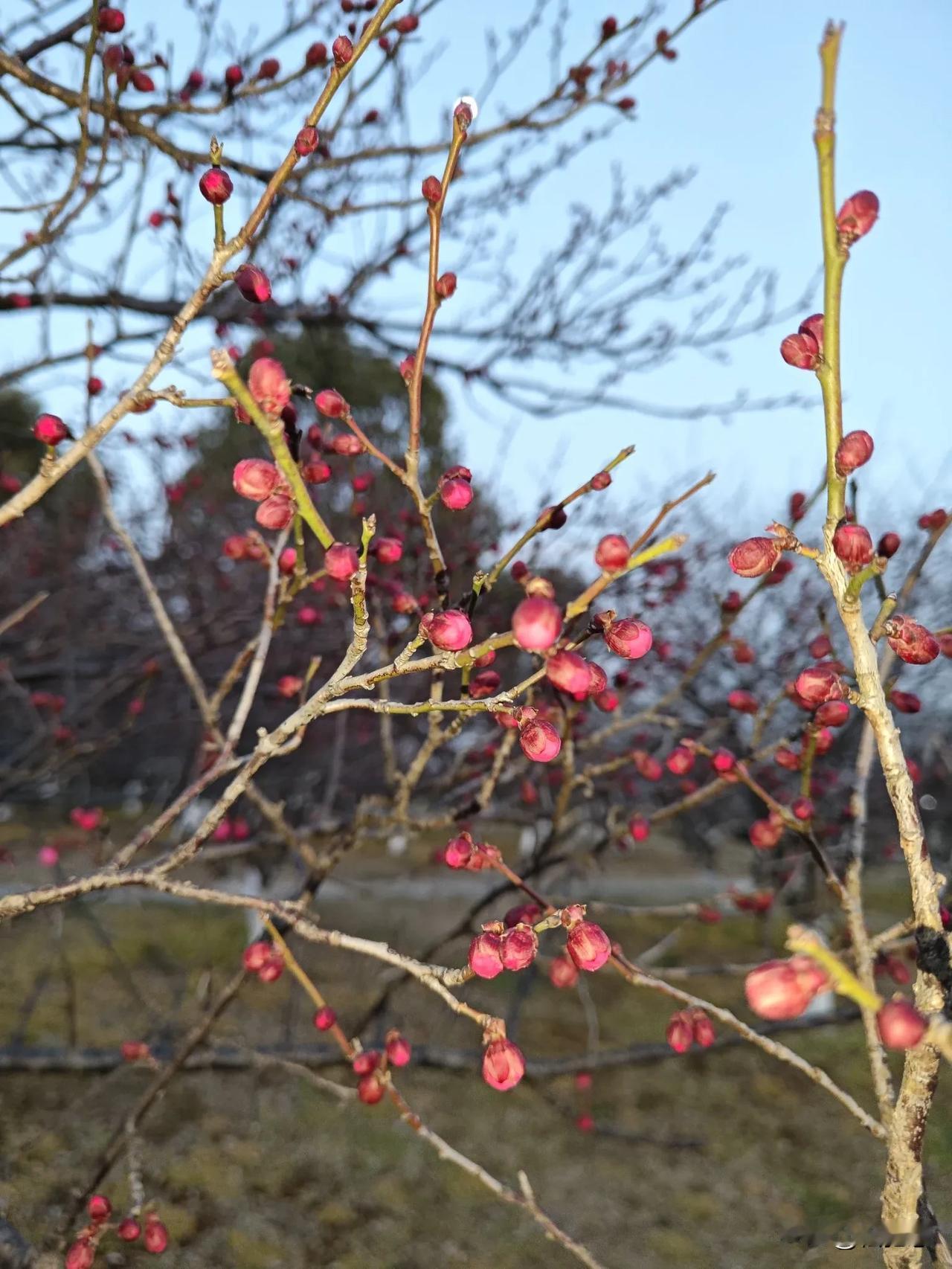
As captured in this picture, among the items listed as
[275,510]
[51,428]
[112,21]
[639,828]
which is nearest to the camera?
[275,510]

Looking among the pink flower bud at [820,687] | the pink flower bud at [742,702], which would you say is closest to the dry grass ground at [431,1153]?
the pink flower bud at [742,702]

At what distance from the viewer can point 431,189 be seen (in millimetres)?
1085

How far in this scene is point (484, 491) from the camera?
24.3ft

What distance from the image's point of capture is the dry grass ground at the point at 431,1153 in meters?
2.42

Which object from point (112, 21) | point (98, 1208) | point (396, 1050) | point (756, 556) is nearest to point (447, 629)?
point (756, 556)

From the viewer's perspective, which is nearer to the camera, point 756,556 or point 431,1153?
point 756,556

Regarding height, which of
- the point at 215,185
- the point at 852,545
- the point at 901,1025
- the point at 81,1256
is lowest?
the point at 81,1256

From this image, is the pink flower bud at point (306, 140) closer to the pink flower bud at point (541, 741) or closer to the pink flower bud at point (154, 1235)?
the pink flower bud at point (541, 741)

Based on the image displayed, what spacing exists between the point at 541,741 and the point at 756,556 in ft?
1.06

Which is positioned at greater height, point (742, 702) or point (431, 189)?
point (431, 189)

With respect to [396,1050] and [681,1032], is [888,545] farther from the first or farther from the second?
[396,1050]

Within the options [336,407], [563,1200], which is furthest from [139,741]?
[336,407]

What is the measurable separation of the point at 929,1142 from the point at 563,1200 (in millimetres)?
1413

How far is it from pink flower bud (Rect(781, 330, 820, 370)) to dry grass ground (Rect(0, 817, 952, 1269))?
1.74 meters
